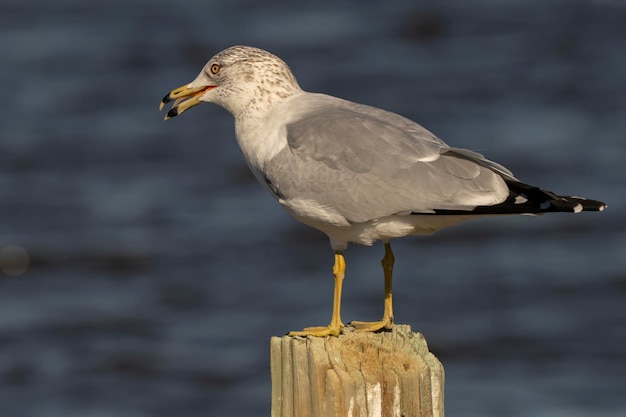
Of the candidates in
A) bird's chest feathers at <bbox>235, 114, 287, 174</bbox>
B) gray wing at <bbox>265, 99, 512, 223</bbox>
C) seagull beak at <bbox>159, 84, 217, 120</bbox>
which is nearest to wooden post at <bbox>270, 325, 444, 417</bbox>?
gray wing at <bbox>265, 99, 512, 223</bbox>

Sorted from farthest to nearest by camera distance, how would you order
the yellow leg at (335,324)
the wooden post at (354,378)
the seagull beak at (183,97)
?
the seagull beak at (183,97) < the yellow leg at (335,324) < the wooden post at (354,378)

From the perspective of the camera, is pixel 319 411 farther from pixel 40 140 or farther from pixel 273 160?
pixel 40 140

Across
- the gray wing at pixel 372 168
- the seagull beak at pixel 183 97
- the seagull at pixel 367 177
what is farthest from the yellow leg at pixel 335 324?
the seagull beak at pixel 183 97

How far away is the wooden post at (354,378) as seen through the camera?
477cm

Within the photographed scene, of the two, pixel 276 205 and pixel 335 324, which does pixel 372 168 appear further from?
pixel 276 205

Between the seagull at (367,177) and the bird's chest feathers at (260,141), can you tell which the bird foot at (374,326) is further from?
the bird's chest feathers at (260,141)

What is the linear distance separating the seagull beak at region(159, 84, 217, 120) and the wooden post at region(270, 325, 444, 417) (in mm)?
1925

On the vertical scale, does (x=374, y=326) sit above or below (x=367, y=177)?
below

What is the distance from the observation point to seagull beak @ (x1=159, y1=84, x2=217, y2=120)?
668 centimetres

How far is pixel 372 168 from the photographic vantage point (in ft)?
19.7

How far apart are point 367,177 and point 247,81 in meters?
0.86

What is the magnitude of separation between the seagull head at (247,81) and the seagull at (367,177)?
4.4 inches

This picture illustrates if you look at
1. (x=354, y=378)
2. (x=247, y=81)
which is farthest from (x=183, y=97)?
(x=354, y=378)

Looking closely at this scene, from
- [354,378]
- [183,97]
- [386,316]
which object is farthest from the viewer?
[183,97]
